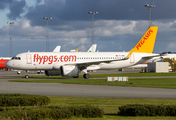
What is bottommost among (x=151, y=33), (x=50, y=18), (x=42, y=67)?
(x=42, y=67)

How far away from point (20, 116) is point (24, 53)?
41672mm

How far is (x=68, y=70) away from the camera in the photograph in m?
48.2

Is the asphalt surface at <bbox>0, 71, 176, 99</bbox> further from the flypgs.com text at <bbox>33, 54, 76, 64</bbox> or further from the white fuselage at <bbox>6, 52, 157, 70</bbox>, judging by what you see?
the flypgs.com text at <bbox>33, 54, 76, 64</bbox>

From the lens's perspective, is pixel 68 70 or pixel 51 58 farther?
pixel 51 58

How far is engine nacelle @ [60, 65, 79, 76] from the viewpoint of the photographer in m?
48.1

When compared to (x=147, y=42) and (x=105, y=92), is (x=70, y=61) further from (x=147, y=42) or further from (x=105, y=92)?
(x=105, y=92)

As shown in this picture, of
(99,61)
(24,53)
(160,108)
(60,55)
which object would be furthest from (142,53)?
(160,108)

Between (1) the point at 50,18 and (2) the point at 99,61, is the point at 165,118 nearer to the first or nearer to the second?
(2) the point at 99,61

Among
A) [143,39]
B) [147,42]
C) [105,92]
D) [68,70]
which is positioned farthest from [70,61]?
[105,92]

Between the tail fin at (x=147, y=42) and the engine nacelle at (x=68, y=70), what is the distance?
42.8 ft

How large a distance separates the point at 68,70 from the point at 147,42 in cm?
1760

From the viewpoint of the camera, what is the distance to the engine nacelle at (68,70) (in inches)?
1895

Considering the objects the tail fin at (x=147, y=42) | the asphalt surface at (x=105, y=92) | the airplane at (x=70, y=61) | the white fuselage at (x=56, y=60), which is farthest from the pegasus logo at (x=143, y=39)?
the asphalt surface at (x=105, y=92)

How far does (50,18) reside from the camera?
9531 centimetres
